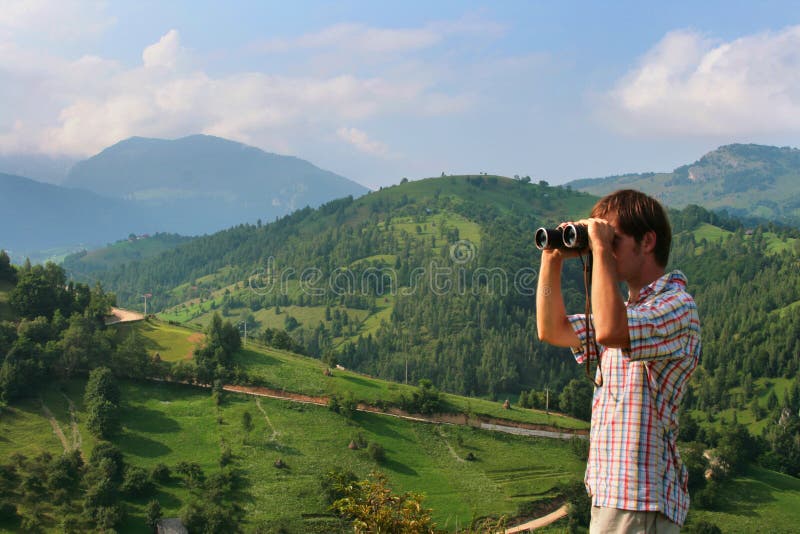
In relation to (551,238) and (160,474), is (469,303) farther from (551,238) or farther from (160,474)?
(551,238)

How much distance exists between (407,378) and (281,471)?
220 ft

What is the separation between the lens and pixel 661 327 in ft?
13.3

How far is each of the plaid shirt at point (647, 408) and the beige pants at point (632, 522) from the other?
57 mm

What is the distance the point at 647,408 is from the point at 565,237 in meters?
1.25

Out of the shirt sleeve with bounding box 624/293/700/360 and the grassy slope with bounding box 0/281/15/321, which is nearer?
the shirt sleeve with bounding box 624/293/700/360

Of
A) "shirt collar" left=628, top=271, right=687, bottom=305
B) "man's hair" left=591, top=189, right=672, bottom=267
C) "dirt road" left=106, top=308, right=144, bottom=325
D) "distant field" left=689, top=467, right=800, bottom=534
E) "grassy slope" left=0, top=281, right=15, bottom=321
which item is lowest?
"distant field" left=689, top=467, right=800, bottom=534

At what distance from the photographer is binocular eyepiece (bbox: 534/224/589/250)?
4.37 meters

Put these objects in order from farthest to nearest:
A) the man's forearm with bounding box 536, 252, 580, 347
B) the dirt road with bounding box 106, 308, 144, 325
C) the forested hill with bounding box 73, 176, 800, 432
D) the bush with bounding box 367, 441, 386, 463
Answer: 1. the forested hill with bounding box 73, 176, 800, 432
2. the dirt road with bounding box 106, 308, 144, 325
3. the bush with bounding box 367, 441, 386, 463
4. the man's forearm with bounding box 536, 252, 580, 347

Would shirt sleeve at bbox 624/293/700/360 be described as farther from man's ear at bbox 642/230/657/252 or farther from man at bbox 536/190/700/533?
man's ear at bbox 642/230/657/252

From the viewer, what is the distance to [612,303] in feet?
13.1

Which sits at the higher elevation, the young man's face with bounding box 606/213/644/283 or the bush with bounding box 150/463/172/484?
the young man's face with bounding box 606/213/644/283

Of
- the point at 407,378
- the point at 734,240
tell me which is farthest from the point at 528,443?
the point at 734,240

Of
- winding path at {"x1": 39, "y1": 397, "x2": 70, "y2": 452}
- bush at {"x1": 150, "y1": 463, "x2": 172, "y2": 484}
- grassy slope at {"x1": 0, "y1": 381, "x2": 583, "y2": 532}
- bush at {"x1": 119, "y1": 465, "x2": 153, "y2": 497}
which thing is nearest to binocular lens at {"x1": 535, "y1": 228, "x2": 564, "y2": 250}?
grassy slope at {"x1": 0, "y1": 381, "x2": 583, "y2": 532}

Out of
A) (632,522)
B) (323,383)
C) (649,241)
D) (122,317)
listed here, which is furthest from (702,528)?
(122,317)
